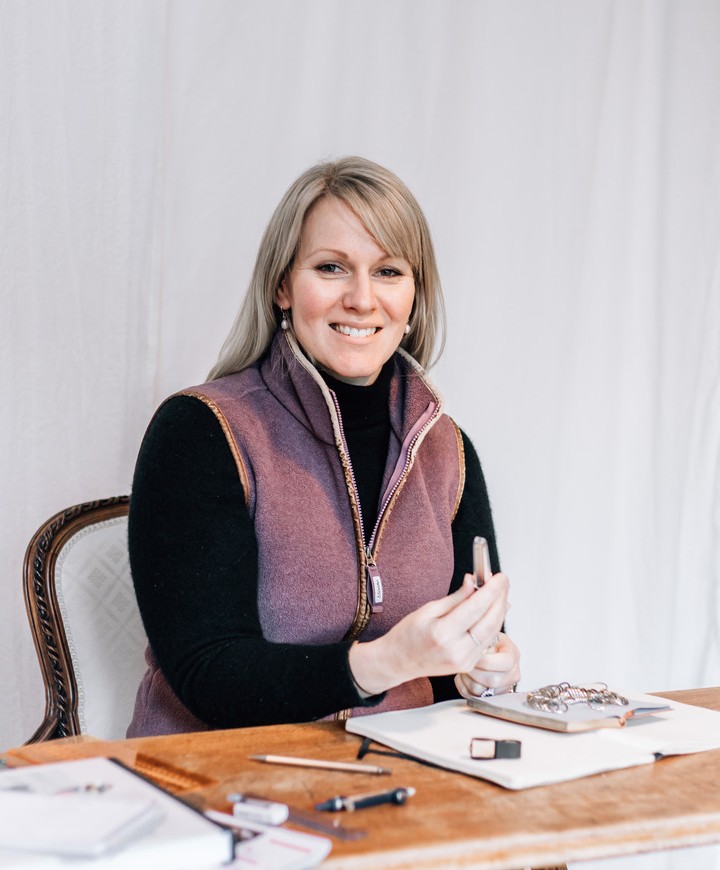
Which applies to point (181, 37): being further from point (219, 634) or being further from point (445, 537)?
point (219, 634)

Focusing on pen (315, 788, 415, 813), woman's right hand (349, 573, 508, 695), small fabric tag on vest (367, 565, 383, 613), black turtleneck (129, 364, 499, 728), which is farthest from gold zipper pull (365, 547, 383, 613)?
pen (315, 788, 415, 813)

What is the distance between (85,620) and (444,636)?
2.46 feet

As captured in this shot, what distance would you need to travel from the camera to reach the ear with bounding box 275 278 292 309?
1815 mm

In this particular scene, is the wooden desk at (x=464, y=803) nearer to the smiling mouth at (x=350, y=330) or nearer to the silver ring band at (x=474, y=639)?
the silver ring band at (x=474, y=639)

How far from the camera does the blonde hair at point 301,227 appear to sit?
1.73 metres

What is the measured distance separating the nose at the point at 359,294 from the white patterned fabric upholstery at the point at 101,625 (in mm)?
555

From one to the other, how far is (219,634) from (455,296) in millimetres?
1240

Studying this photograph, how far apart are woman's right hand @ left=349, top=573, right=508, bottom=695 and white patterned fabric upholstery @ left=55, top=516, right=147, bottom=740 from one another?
2.02 ft

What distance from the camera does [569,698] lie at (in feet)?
4.36

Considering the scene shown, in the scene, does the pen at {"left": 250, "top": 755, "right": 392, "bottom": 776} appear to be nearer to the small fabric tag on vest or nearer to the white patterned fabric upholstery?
the small fabric tag on vest

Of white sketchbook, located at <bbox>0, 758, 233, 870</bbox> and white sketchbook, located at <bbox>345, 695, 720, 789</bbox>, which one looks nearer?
white sketchbook, located at <bbox>0, 758, 233, 870</bbox>

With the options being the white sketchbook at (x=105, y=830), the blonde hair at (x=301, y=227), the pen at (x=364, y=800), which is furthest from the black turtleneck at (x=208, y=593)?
the white sketchbook at (x=105, y=830)

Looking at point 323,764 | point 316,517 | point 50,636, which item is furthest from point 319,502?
point 323,764

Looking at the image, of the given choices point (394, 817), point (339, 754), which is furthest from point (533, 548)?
point (394, 817)
